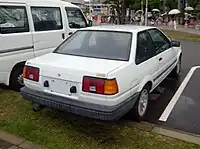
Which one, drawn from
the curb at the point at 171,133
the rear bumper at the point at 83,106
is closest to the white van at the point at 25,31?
the rear bumper at the point at 83,106

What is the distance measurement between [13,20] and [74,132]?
265 centimetres

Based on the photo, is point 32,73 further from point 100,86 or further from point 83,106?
point 100,86

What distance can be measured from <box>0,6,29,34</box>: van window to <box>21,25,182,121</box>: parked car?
1198 millimetres

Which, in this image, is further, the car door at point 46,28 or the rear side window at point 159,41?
the car door at point 46,28

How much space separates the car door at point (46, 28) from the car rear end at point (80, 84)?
1.65m

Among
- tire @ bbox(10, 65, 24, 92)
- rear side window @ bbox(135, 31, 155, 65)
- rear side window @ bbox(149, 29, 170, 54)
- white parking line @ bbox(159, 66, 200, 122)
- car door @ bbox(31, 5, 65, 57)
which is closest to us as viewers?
rear side window @ bbox(135, 31, 155, 65)

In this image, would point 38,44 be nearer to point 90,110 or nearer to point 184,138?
point 90,110

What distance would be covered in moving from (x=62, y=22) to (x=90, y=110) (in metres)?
3.48

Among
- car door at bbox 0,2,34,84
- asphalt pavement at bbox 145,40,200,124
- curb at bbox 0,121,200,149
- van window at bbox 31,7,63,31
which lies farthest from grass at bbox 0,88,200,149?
van window at bbox 31,7,63,31

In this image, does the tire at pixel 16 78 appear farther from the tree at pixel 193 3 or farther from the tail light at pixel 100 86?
the tree at pixel 193 3

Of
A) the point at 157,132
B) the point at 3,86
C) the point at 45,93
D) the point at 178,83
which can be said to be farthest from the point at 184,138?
the point at 3,86

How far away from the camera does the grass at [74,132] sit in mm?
→ 3504

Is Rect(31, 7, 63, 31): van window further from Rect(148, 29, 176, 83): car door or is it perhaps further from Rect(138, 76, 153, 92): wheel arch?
Rect(138, 76, 153, 92): wheel arch

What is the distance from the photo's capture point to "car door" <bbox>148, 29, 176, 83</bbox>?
503 cm
